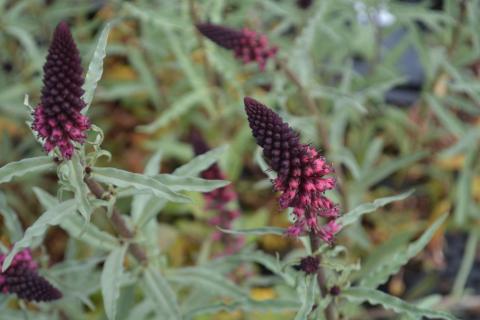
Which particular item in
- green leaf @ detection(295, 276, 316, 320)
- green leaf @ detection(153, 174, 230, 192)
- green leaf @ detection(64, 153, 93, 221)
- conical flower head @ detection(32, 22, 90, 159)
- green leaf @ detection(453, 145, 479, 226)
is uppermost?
conical flower head @ detection(32, 22, 90, 159)

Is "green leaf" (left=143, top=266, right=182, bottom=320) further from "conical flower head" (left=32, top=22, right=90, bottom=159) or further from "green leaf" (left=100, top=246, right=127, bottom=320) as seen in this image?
"conical flower head" (left=32, top=22, right=90, bottom=159)

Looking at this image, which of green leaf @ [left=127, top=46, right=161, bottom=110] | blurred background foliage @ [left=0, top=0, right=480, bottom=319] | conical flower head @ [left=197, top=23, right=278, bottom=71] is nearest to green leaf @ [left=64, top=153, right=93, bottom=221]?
conical flower head @ [left=197, top=23, right=278, bottom=71]

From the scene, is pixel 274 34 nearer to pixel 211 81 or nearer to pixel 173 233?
pixel 211 81

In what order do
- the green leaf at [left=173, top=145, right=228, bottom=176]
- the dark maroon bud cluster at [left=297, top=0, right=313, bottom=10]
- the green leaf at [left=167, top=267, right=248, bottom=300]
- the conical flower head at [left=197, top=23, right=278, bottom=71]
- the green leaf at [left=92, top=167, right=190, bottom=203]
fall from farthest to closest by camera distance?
the dark maroon bud cluster at [left=297, top=0, right=313, bottom=10] < the conical flower head at [left=197, top=23, right=278, bottom=71] < the green leaf at [left=167, top=267, right=248, bottom=300] < the green leaf at [left=173, top=145, right=228, bottom=176] < the green leaf at [left=92, top=167, right=190, bottom=203]

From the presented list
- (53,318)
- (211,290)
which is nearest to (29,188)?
(53,318)

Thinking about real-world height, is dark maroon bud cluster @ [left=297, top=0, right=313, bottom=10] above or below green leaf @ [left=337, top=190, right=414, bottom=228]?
above

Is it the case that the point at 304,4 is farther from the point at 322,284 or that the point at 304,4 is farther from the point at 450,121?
the point at 322,284

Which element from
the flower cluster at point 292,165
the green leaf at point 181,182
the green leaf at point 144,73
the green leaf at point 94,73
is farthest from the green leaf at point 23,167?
the green leaf at point 144,73

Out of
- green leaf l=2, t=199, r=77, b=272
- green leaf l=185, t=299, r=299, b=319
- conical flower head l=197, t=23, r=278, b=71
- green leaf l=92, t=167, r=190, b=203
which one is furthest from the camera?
conical flower head l=197, t=23, r=278, b=71
